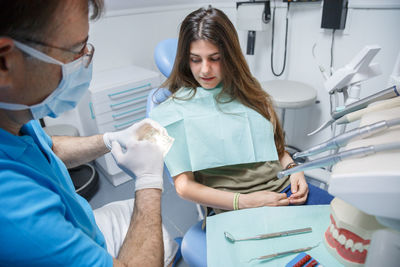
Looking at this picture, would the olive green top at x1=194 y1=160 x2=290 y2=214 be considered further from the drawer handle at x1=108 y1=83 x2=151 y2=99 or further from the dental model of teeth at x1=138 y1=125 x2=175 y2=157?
the drawer handle at x1=108 y1=83 x2=151 y2=99

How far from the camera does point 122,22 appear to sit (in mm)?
2188

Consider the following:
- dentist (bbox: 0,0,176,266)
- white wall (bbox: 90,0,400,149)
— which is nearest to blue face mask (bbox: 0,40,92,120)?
dentist (bbox: 0,0,176,266)

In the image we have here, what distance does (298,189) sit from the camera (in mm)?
1106

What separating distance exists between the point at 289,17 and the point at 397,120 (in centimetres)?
176

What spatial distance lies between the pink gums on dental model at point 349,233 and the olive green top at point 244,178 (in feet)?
1.43

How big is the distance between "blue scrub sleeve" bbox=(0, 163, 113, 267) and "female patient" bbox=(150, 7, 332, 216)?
0.55m

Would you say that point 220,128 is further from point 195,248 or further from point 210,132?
point 195,248

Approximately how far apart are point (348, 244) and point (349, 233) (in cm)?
4

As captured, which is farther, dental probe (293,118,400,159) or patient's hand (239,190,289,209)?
patient's hand (239,190,289,209)

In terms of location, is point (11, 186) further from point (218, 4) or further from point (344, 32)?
point (218, 4)

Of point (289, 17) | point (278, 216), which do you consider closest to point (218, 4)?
point (289, 17)

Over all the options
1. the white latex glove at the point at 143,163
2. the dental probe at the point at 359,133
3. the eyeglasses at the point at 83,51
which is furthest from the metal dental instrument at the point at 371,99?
the eyeglasses at the point at 83,51

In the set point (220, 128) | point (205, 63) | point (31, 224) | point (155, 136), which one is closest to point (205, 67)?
point (205, 63)

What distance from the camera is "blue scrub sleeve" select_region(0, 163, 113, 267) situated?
0.47 m
